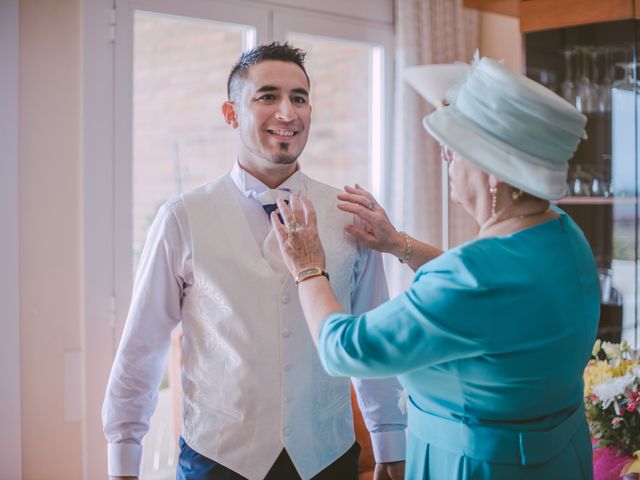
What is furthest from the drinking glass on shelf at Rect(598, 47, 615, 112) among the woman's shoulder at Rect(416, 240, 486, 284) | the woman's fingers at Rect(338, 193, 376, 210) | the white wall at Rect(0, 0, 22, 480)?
the white wall at Rect(0, 0, 22, 480)

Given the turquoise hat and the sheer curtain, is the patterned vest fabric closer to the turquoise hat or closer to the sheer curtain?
the turquoise hat

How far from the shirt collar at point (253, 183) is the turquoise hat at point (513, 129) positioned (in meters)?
0.54

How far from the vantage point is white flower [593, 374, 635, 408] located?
5.79 ft

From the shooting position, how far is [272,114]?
1.77 m

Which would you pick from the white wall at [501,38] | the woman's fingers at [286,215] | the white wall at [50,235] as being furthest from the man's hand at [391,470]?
the white wall at [501,38]

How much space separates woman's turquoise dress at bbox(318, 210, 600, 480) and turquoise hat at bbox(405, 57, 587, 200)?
0.38ft

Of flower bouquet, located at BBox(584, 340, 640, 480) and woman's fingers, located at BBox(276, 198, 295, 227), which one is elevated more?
woman's fingers, located at BBox(276, 198, 295, 227)

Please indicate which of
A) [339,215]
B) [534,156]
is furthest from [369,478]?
[534,156]

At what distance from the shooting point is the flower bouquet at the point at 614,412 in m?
1.77

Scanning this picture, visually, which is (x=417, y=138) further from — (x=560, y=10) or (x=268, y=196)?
(x=268, y=196)

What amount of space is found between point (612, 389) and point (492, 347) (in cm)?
67

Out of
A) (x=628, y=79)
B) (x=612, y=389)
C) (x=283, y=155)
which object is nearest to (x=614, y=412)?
(x=612, y=389)

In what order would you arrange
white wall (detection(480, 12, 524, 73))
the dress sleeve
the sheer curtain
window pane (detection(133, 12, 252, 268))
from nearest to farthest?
the dress sleeve → window pane (detection(133, 12, 252, 268)) → the sheer curtain → white wall (detection(480, 12, 524, 73))

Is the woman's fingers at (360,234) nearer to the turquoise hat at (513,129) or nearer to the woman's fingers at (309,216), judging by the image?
the woman's fingers at (309,216)
